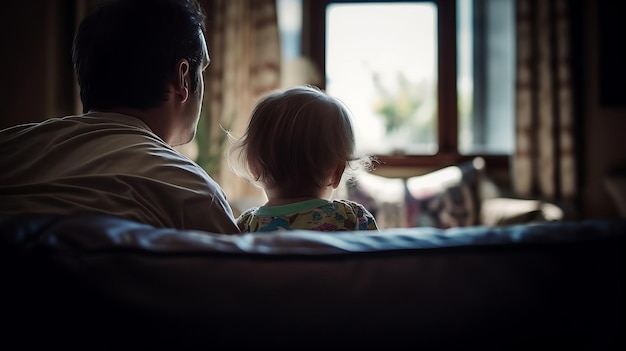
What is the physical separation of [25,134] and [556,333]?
84 cm

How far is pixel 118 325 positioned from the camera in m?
0.56

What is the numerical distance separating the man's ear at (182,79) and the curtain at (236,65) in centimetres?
254

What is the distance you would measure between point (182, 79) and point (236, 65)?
271 centimetres

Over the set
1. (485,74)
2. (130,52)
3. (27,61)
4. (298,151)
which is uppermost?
(27,61)

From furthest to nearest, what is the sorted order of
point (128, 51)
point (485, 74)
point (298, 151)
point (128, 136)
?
point (485, 74) → point (298, 151) → point (128, 51) → point (128, 136)

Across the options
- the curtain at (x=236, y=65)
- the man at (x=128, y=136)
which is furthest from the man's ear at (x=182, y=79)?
the curtain at (x=236, y=65)

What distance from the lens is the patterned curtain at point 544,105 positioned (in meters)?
3.77

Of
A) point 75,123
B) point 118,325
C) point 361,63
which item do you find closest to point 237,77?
point 361,63

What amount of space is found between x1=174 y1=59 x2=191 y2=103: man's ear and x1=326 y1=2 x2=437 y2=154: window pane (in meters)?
2.86

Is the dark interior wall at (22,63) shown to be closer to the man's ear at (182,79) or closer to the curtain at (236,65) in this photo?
the curtain at (236,65)

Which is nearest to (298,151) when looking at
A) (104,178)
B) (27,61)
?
(104,178)

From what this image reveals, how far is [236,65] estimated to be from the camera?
3887mm

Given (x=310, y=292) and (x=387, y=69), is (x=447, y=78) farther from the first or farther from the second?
(x=310, y=292)

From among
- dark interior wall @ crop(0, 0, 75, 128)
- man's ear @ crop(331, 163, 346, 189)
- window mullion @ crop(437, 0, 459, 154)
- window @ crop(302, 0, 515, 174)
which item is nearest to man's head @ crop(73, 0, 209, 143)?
→ man's ear @ crop(331, 163, 346, 189)
